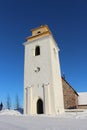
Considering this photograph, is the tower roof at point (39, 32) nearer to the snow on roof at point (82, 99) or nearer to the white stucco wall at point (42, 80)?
the white stucco wall at point (42, 80)

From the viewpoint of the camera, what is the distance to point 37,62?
21062 mm

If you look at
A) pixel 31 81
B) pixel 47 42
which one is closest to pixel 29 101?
pixel 31 81

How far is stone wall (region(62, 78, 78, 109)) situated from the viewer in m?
24.6

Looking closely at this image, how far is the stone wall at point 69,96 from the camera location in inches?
967

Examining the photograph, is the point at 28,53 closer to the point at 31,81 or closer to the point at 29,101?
the point at 31,81

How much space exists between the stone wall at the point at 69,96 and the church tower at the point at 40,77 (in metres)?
3.96

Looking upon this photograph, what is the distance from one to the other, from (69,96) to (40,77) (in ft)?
25.9

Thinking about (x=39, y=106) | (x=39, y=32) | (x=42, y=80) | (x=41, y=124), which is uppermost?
(x=39, y=32)

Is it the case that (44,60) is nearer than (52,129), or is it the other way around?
(52,129)

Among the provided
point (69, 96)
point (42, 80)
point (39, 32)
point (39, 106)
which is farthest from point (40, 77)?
point (69, 96)

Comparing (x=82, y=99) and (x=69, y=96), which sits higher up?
(x=69, y=96)

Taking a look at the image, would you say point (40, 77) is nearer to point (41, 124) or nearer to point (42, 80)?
point (42, 80)

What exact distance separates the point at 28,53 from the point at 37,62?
229 cm

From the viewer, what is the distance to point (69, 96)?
2514 centimetres
